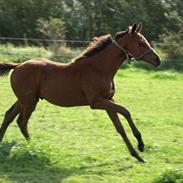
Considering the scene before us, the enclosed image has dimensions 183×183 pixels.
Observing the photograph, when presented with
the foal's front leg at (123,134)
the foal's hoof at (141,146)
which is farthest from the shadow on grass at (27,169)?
the foal's hoof at (141,146)

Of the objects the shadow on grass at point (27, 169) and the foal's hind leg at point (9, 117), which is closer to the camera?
the shadow on grass at point (27, 169)

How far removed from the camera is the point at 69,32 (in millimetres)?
29000

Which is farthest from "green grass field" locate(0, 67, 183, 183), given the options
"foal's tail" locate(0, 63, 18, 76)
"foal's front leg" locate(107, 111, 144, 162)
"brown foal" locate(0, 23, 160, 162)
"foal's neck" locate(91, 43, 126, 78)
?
"foal's neck" locate(91, 43, 126, 78)

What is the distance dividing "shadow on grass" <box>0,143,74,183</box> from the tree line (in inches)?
813

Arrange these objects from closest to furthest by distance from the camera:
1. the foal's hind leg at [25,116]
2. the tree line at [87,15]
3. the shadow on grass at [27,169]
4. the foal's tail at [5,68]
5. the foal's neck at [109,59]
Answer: the shadow on grass at [27,169] < the foal's neck at [109,59] < the foal's hind leg at [25,116] < the foal's tail at [5,68] < the tree line at [87,15]

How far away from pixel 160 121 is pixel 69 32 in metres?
18.0

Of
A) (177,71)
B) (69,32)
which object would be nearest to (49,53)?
(177,71)

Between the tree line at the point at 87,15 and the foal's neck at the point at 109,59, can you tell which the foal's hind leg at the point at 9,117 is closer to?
the foal's neck at the point at 109,59

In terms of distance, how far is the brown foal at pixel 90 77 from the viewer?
26.2 feet

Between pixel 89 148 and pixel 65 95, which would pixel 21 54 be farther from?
pixel 65 95

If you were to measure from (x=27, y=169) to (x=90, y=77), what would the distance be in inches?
66.4

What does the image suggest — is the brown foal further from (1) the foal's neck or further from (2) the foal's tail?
(2) the foal's tail

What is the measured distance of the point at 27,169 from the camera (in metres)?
7.30

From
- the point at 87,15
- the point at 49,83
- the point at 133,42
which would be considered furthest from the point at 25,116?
the point at 87,15
